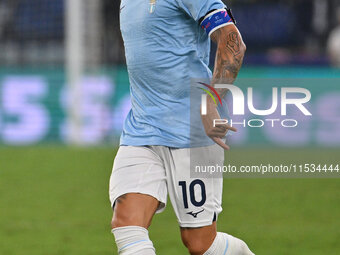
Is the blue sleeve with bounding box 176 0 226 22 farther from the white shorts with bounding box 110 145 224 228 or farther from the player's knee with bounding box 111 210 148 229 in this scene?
the player's knee with bounding box 111 210 148 229

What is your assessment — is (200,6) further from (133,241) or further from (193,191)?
(133,241)

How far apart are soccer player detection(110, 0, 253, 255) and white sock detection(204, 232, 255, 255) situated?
0.8 inches

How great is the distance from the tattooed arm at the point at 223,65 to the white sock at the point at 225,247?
64 centimetres

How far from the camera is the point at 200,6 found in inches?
161

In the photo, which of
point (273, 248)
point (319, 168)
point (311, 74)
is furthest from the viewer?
point (311, 74)

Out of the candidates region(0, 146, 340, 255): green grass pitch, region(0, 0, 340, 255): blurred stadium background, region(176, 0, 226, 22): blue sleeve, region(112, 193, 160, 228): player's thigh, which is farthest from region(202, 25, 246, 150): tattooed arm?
region(0, 146, 340, 255): green grass pitch

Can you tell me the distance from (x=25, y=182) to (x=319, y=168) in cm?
445

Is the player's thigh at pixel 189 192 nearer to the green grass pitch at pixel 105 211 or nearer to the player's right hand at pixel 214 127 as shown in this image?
the player's right hand at pixel 214 127

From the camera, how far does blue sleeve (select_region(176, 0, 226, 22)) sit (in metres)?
4.08

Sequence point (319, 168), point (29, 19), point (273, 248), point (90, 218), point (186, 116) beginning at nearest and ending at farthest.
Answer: point (186, 116) → point (273, 248) → point (90, 218) → point (319, 168) → point (29, 19)

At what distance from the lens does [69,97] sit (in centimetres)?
1575

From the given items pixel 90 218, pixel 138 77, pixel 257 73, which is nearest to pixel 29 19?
pixel 257 73

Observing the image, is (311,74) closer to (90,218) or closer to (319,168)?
(319,168)

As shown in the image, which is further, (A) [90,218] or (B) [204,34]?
(A) [90,218]
